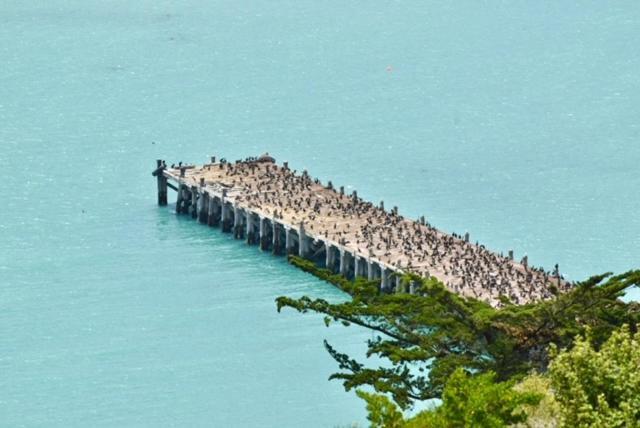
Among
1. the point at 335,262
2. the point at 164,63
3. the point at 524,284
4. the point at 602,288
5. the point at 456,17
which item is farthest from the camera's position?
the point at 456,17

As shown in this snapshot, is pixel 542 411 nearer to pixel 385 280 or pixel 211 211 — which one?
pixel 385 280

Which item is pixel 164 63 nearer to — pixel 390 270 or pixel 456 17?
pixel 456 17

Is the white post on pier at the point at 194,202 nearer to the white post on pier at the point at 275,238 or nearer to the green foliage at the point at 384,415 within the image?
the white post on pier at the point at 275,238

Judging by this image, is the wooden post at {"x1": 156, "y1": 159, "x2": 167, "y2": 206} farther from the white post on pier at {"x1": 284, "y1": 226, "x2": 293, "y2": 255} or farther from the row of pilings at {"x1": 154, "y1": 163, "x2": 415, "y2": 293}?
the white post on pier at {"x1": 284, "y1": 226, "x2": 293, "y2": 255}

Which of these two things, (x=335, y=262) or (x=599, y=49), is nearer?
(x=335, y=262)

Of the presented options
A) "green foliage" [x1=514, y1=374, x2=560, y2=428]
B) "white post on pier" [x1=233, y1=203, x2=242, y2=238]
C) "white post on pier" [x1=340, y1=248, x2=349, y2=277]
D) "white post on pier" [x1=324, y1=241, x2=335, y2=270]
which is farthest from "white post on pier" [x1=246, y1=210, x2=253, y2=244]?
"green foliage" [x1=514, y1=374, x2=560, y2=428]

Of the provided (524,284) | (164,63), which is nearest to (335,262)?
(524,284)

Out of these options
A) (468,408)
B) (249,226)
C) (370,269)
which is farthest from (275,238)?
(468,408)

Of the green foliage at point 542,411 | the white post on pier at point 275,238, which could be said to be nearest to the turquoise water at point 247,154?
the white post on pier at point 275,238

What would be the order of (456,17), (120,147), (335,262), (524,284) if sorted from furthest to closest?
(456,17), (120,147), (335,262), (524,284)
